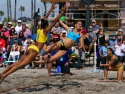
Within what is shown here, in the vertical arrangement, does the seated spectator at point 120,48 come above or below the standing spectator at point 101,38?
below

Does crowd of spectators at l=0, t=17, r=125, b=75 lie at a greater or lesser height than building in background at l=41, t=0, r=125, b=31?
lesser

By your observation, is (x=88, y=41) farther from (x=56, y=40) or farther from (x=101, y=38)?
(x=56, y=40)

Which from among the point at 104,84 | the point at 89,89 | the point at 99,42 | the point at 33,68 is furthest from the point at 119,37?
the point at 89,89

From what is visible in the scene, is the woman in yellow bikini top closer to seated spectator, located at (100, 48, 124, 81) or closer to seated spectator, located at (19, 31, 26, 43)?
seated spectator, located at (100, 48, 124, 81)

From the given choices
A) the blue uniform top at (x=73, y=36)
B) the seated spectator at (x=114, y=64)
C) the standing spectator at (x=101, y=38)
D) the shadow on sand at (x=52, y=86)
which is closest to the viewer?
the shadow on sand at (x=52, y=86)

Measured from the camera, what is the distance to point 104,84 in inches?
438

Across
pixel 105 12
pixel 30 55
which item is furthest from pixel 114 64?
pixel 105 12

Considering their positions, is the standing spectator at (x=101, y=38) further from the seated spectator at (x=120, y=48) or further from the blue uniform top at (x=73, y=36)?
the blue uniform top at (x=73, y=36)

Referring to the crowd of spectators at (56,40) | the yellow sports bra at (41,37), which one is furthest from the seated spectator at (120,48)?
the yellow sports bra at (41,37)

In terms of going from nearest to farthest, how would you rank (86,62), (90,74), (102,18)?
(90,74) → (86,62) → (102,18)

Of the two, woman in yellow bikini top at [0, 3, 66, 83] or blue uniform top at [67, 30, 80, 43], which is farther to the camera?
blue uniform top at [67, 30, 80, 43]

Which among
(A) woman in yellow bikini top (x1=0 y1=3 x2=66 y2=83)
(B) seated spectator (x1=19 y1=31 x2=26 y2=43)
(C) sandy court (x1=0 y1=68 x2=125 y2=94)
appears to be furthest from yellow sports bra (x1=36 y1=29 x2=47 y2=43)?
(B) seated spectator (x1=19 y1=31 x2=26 y2=43)

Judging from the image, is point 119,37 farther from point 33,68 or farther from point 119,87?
point 119,87

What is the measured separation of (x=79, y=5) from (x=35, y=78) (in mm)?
11058
